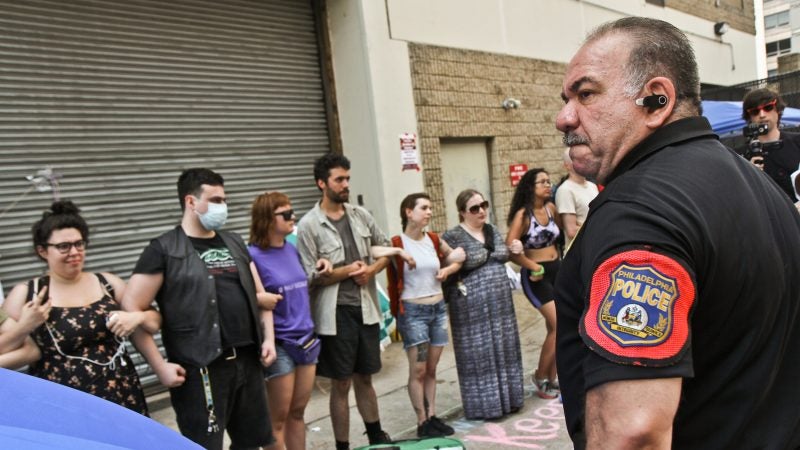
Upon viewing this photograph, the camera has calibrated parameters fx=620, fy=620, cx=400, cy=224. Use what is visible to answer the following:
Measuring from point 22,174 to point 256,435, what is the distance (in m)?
3.32

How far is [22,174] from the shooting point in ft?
17.3

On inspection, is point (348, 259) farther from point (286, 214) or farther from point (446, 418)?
point (446, 418)

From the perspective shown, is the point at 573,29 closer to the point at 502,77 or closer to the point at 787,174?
the point at 502,77

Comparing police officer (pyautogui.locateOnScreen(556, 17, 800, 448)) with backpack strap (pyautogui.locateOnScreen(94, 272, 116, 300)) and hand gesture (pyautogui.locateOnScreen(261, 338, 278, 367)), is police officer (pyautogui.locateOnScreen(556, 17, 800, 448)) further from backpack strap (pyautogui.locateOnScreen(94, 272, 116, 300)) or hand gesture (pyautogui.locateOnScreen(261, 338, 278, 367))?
backpack strap (pyautogui.locateOnScreen(94, 272, 116, 300))

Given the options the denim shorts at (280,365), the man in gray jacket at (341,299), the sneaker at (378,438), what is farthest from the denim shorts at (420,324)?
the denim shorts at (280,365)

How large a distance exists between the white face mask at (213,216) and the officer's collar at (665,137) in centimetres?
267

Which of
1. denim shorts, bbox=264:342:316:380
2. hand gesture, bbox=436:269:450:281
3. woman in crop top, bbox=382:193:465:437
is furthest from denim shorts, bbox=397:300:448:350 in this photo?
denim shorts, bbox=264:342:316:380

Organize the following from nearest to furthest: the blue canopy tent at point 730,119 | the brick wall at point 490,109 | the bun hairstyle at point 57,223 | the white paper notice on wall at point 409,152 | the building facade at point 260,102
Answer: the bun hairstyle at point 57,223 < the building facade at point 260,102 < the white paper notice on wall at point 409,152 < the brick wall at point 490,109 < the blue canopy tent at point 730,119

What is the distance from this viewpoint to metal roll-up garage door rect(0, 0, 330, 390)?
5309mm

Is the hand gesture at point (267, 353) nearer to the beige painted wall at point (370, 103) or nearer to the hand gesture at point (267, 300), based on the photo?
the hand gesture at point (267, 300)

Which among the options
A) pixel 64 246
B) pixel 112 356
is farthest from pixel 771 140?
pixel 64 246

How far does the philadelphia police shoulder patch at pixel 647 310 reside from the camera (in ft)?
3.78

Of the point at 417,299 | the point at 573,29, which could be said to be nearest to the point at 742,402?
the point at 417,299

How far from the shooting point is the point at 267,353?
146 inches
